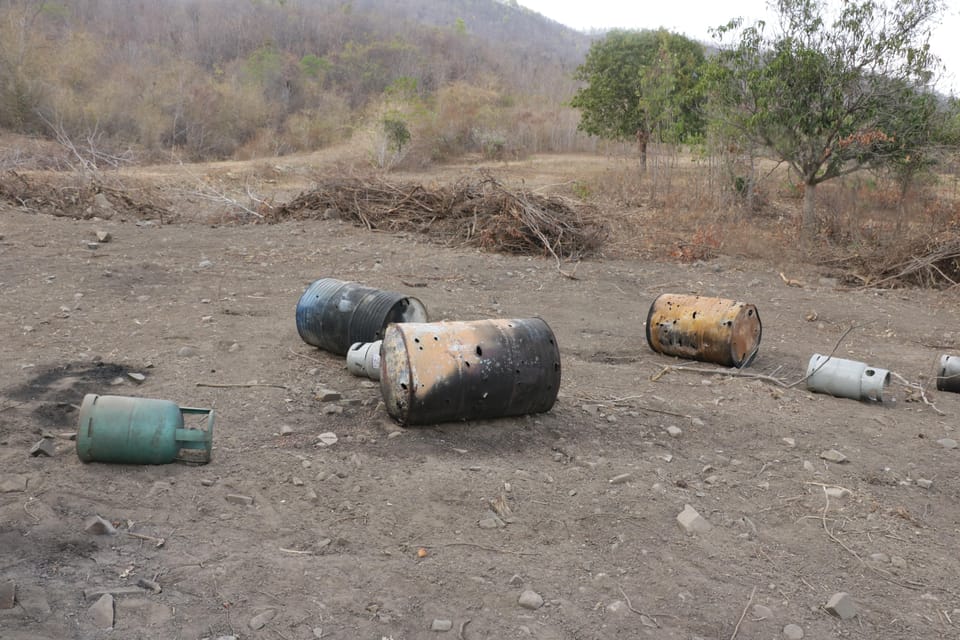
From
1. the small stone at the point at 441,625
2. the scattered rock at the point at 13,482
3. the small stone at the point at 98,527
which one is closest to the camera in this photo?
the small stone at the point at 441,625

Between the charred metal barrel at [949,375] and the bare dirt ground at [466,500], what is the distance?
0.09 meters

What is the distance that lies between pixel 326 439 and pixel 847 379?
10.5 ft

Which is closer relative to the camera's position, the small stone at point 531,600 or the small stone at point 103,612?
the small stone at point 103,612

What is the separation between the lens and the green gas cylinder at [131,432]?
3273 mm

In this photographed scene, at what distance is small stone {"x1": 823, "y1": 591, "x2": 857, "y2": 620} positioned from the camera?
271 cm

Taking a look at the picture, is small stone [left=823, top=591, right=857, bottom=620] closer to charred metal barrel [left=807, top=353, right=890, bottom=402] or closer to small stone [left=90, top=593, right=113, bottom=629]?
small stone [left=90, top=593, right=113, bottom=629]

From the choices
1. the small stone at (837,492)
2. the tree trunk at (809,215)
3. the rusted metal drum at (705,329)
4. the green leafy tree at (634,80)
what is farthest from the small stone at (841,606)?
the green leafy tree at (634,80)

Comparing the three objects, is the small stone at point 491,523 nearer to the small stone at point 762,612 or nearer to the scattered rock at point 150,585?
the small stone at point 762,612

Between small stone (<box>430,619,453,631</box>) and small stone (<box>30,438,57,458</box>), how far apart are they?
1.91 metres

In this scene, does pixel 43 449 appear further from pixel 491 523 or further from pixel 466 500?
pixel 491 523

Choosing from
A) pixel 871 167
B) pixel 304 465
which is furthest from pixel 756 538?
pixel 871 167

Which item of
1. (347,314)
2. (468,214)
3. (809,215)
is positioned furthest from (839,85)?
(347,314)

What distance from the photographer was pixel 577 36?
73.6 m

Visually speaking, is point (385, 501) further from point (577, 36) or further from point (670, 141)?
point (577, 36)
